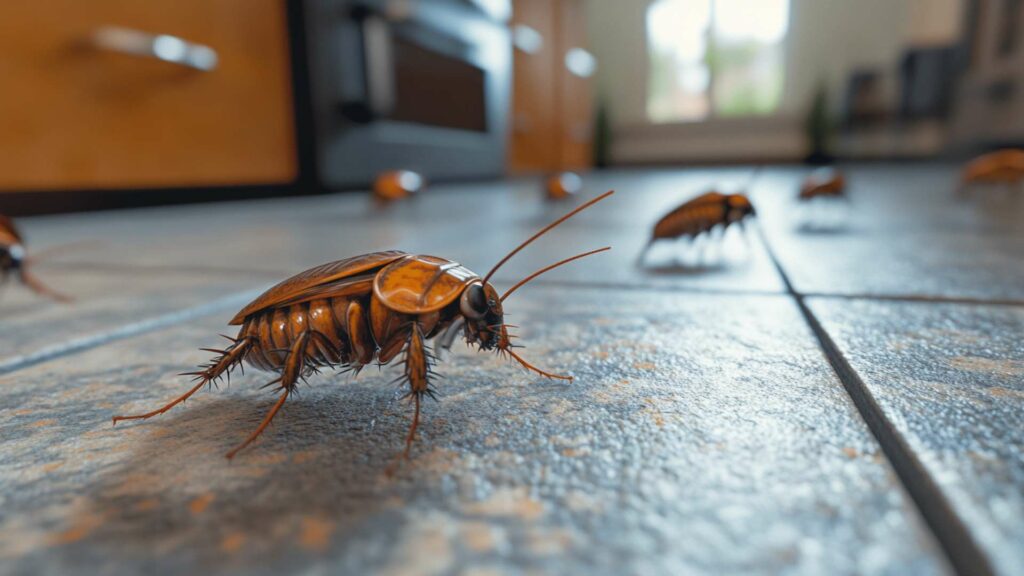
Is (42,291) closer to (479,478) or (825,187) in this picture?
(479,478)

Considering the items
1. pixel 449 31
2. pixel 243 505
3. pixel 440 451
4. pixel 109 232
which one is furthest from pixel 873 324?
pixel 449 31

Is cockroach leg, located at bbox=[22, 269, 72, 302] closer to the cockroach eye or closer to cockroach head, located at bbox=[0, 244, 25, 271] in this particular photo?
cockroach head, located at bbox=[0, 244, 25, 271]

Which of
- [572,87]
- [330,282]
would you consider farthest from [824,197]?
[572,87]

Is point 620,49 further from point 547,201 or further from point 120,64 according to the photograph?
point 120,64

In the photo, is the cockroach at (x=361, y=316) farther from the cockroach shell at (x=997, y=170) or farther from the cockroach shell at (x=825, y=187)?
the cockroach shell at (x=997, y=170)

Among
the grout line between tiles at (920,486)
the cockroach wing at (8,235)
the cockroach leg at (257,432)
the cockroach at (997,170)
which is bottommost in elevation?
the grout line between tiles at (920,486)

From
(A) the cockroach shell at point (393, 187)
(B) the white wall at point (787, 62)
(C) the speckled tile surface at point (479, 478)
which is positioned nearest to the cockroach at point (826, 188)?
(A) the cockroach shell at point (393, 187)
